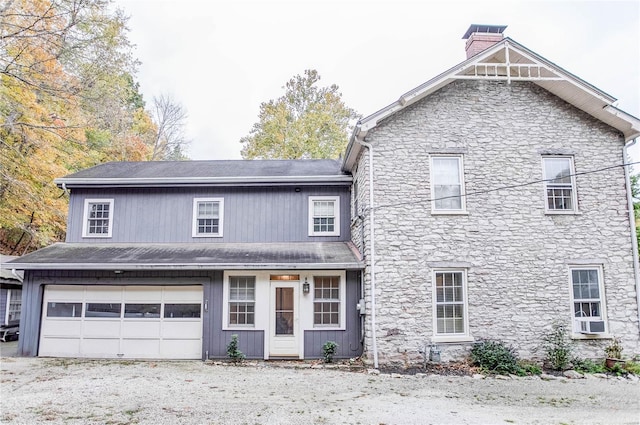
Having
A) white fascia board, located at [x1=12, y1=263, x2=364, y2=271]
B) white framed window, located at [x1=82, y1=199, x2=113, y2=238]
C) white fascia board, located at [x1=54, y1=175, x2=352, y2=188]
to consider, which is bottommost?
white fascia board, located at [x1=12, y1=263, x2=364, y2=271]

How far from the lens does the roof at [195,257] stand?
975 cm

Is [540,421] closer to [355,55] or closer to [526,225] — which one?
[526,225]

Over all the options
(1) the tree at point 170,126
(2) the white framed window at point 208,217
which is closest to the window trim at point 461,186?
(2) the white framed window at point 208,217

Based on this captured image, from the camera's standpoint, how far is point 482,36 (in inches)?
427

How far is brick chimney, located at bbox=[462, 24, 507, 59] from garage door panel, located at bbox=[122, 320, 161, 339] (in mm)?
11035

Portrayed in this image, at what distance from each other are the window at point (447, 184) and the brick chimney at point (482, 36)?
3.25 metres

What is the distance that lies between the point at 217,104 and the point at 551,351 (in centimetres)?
3102

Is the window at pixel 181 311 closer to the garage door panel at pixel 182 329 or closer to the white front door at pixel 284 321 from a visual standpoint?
the garage door panel at pixel 182 329

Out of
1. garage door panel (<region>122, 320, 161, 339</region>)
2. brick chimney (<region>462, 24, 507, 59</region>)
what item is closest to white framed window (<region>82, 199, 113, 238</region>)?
garage door panel (<region>122, 320, 161, 339</region>)

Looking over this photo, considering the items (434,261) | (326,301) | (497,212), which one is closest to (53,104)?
(326,301)

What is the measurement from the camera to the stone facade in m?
9.26

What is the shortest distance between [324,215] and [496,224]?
4.60 m

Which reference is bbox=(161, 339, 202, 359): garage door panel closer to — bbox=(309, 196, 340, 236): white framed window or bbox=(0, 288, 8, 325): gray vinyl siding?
bbox=(309, 196, 340, 236): white framed window

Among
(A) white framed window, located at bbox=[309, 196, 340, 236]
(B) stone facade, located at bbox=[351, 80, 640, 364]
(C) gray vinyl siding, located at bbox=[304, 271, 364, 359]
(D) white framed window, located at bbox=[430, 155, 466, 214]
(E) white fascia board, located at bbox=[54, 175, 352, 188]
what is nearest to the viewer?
(B) stone facade, located at bbox=[351, 80, 640, 364]
